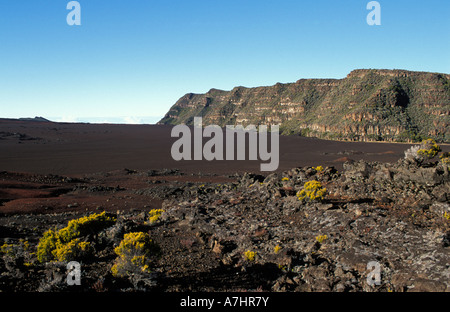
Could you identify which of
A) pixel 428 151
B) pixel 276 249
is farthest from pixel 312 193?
pixel 428 151

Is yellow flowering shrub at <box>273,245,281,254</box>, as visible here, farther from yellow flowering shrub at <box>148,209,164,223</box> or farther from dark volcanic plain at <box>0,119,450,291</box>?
yellow flowering shrub at <box>148,209,164,223</box>

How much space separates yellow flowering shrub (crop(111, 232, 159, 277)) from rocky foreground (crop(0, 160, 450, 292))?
239 millimetres

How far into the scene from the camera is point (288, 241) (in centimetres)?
1212

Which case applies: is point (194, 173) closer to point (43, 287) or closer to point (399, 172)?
point (399, 172)

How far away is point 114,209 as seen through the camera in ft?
75.6

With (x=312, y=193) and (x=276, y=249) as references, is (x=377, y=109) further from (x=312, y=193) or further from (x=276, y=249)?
(x=276, y=249)

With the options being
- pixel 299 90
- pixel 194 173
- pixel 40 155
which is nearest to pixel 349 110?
pixel 299 90

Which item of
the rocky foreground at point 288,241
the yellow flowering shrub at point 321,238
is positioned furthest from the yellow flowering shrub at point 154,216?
the yellow flowering shrub at point 321,238

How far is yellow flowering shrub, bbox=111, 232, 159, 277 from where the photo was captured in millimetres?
8758

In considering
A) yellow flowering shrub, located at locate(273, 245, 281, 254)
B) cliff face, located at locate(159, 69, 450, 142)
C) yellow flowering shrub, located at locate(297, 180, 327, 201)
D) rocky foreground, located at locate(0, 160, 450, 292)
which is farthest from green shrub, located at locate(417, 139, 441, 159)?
cliff face, located at locate(159, 69, 450, 142)

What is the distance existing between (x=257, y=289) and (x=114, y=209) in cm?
1692

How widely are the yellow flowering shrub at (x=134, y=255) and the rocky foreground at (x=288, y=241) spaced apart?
239mm

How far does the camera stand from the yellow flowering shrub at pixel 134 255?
8.76m

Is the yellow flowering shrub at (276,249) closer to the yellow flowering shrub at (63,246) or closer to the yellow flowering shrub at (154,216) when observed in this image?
the yellow flowering shrub at (63,246)
